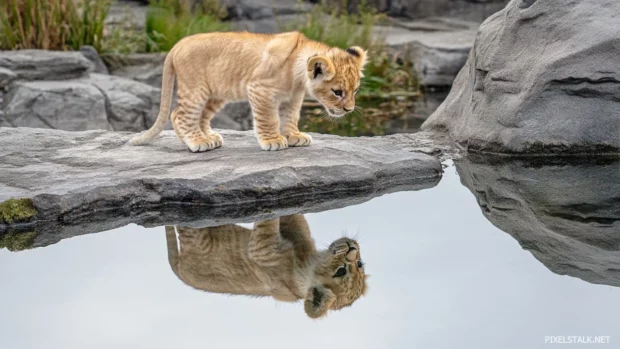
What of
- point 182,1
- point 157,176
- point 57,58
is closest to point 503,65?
point 157,176

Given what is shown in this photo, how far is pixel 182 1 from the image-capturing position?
13.9 metres

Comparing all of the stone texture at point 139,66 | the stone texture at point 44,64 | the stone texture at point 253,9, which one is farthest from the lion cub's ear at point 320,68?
the stone texture at point 253,9

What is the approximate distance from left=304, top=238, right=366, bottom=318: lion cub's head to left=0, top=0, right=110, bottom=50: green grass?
6707mm

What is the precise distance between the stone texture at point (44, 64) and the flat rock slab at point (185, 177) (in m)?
3.11

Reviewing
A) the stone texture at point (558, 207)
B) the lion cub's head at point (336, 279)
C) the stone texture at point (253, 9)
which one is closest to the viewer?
the lion cub's head at point (336, 279)

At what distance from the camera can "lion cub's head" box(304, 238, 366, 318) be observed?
13.1ft

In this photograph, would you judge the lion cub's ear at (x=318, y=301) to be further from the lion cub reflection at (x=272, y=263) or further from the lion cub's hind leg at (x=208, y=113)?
the lion cub's hind leg at (x=208, y=113)

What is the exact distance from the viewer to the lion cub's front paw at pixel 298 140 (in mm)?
6465

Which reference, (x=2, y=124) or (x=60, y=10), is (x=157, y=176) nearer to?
(x=2, y=124)

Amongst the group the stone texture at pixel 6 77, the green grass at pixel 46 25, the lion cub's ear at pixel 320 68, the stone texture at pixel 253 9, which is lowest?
the stone texture at pixel 253 9

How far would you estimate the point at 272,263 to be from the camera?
4570 mm

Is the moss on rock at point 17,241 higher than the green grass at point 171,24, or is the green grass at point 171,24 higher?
the moss on rock at point 17,241

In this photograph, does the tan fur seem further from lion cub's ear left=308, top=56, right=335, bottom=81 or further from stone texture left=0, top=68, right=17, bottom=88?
stone texture left=0, top=68, right=17, bottom=88

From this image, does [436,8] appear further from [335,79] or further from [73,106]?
[335,79]
